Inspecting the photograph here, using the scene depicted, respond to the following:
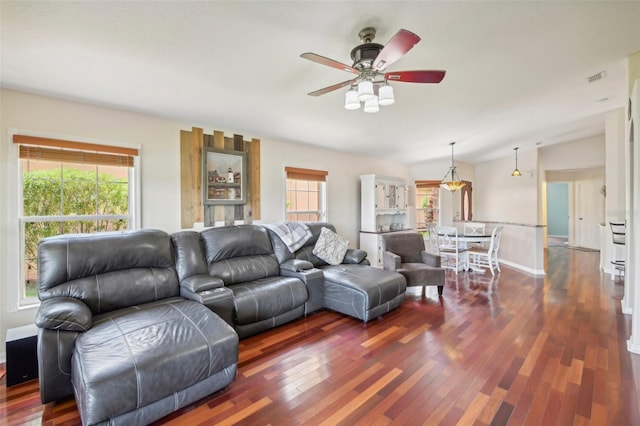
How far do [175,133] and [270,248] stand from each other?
1906mm

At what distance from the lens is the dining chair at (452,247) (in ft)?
17.3

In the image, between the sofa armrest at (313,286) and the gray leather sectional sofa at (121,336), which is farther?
the sofa armrest at (313,286)

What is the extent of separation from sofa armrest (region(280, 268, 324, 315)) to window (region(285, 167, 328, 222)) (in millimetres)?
1529

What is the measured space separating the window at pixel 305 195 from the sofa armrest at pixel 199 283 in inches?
83.0

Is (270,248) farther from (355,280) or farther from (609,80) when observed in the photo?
(609,80)

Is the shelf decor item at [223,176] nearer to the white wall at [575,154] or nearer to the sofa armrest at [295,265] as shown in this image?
the sofa armrest at [295,265]

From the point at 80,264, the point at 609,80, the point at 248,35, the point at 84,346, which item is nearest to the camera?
the point at 84,346

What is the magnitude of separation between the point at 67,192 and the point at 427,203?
698cm

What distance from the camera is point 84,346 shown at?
1.77 metres

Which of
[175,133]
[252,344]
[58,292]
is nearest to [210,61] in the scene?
[175,133]

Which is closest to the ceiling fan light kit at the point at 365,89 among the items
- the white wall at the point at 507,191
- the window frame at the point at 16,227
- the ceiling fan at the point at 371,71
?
the ceiling fan at the point at 371,71

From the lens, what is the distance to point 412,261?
4.45 metres

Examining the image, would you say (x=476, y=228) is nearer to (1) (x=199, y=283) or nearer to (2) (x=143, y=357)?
(1) (x=199, y=283)

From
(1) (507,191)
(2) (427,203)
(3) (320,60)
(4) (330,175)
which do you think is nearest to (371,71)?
(3) (320,60)
